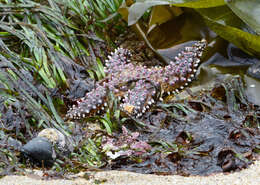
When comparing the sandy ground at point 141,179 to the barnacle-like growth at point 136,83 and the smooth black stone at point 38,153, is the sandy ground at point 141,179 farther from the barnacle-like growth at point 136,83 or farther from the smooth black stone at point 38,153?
the barnacle-like growth at point 136,83

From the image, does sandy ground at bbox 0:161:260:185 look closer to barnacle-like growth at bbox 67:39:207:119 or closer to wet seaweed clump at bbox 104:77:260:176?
wet seaweed clump at bbox 104:77:260:176

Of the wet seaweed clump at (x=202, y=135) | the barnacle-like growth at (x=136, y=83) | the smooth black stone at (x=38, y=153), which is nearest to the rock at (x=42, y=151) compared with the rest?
the smooth black stone at (x=38, y=153)

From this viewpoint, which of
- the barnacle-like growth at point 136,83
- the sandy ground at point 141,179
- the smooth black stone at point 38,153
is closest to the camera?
the sandy ground at point 141,179

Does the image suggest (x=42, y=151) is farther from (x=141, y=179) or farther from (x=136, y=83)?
(x=136, y=83)

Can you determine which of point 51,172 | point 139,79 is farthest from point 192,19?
point 51,172

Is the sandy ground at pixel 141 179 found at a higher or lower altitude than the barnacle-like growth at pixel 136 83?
lower

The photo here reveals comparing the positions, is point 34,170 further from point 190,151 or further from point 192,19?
point 192,19
